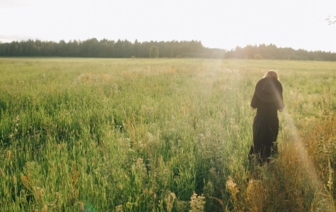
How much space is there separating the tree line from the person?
288ft

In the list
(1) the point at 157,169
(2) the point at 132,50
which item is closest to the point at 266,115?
(1) the point at 157,169

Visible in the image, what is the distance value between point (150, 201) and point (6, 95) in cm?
683

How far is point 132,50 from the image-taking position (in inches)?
4006

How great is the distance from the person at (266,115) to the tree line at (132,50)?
288ft

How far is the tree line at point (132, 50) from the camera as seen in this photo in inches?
3824

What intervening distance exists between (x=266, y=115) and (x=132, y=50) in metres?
102

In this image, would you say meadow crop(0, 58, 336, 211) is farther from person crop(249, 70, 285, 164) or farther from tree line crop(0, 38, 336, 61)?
tree line crop(0, 38, 336, 61)

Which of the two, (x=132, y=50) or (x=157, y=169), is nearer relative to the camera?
(x=157, y=169)

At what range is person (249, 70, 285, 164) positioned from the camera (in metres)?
3.89

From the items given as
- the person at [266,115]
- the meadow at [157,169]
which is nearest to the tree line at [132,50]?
the meadow at [157,169]

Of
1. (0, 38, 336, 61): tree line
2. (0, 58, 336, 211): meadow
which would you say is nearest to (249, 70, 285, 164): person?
(0, 58, 336, 211): meadow

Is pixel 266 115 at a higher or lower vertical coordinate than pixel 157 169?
higher

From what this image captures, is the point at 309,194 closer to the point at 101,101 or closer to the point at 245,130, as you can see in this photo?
the point at 245,130

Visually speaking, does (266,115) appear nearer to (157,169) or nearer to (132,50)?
(157,169)
